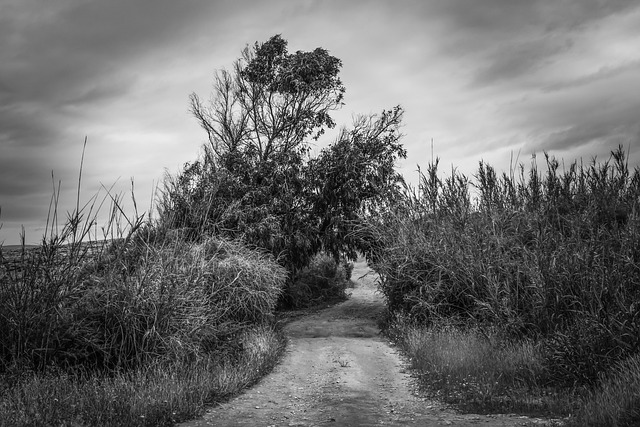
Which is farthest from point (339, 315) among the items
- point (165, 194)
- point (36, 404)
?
point (36, 404)

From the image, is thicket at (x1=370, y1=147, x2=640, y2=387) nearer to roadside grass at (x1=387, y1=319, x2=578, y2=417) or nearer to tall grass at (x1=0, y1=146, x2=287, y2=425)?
roadside grass at (x1=387, y1=319, x2=578, y2=417)

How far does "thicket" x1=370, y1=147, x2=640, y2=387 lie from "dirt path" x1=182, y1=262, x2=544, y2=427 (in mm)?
2132

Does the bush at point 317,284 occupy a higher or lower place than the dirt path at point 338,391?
higher

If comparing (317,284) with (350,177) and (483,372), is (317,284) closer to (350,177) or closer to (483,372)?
(350,177)

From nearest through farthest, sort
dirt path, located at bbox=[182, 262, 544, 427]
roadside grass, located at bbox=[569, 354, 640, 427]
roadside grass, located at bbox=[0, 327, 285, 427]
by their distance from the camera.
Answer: roadside grass, located at bbox=[569, 354, 640, 427]
roadside grass, located at bbox=[0, 327, 285, 427]
dirt path, located at bbox=[182, 262, 544, 427]

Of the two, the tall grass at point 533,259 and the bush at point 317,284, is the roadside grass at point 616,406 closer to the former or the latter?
the tall grass at point 533,259

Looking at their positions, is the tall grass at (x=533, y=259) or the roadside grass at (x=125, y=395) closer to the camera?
the roadside grass at (x=125, y=395)

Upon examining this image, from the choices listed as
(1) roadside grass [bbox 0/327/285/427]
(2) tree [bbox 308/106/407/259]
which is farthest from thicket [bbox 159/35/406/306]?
(1) roadside grass [bbox 0/327/285/427]

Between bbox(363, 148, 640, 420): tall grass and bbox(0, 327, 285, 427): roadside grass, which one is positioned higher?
bbox(363, 148, 640, 420): tall grass

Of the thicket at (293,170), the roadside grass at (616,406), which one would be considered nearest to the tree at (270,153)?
the thicket at (293,170)

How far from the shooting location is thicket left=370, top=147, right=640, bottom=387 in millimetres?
11578

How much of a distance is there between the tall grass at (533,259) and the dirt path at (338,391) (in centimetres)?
218

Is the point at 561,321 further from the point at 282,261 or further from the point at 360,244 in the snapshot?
the point at 282,261

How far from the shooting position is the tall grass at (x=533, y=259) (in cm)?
1159
